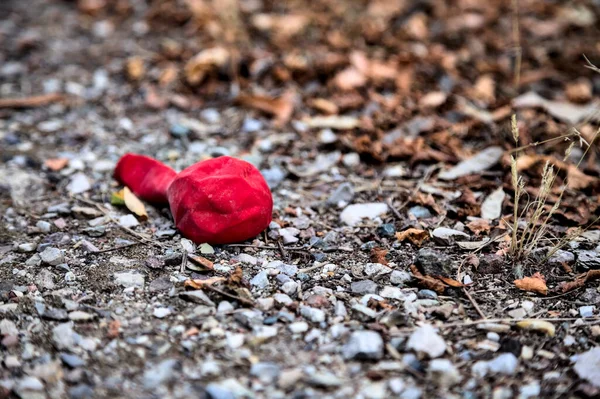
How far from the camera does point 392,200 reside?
2.32 metres

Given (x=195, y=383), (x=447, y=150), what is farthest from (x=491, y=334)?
(x=447, y=150)

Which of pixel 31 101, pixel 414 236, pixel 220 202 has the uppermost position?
pixel 220 202

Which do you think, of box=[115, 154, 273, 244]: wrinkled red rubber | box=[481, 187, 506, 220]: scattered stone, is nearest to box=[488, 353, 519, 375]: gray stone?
box=[481, 187, 506, 220]: scattered stone

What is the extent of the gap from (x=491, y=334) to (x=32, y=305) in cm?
122

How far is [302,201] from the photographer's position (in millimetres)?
2346

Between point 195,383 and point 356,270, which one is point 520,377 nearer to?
point 356,270

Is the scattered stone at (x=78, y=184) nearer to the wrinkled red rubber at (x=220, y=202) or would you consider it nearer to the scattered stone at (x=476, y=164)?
the wrinkled red rubber at (x=220, y=202)

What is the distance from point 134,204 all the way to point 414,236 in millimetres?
963

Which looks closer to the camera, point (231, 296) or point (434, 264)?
point (231, 296)

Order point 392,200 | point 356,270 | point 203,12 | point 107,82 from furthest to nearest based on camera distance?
1. point 203,12
2. point 107,82
3. point 392,200
4. point 356,270

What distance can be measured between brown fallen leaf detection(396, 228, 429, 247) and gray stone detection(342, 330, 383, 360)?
19.6 inches

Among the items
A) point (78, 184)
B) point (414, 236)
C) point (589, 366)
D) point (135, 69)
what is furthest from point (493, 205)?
point (135, 69)

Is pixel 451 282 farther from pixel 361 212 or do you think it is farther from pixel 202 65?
pixel 202 65

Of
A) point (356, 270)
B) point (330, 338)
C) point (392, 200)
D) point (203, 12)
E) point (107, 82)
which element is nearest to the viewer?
point (330, 338)
